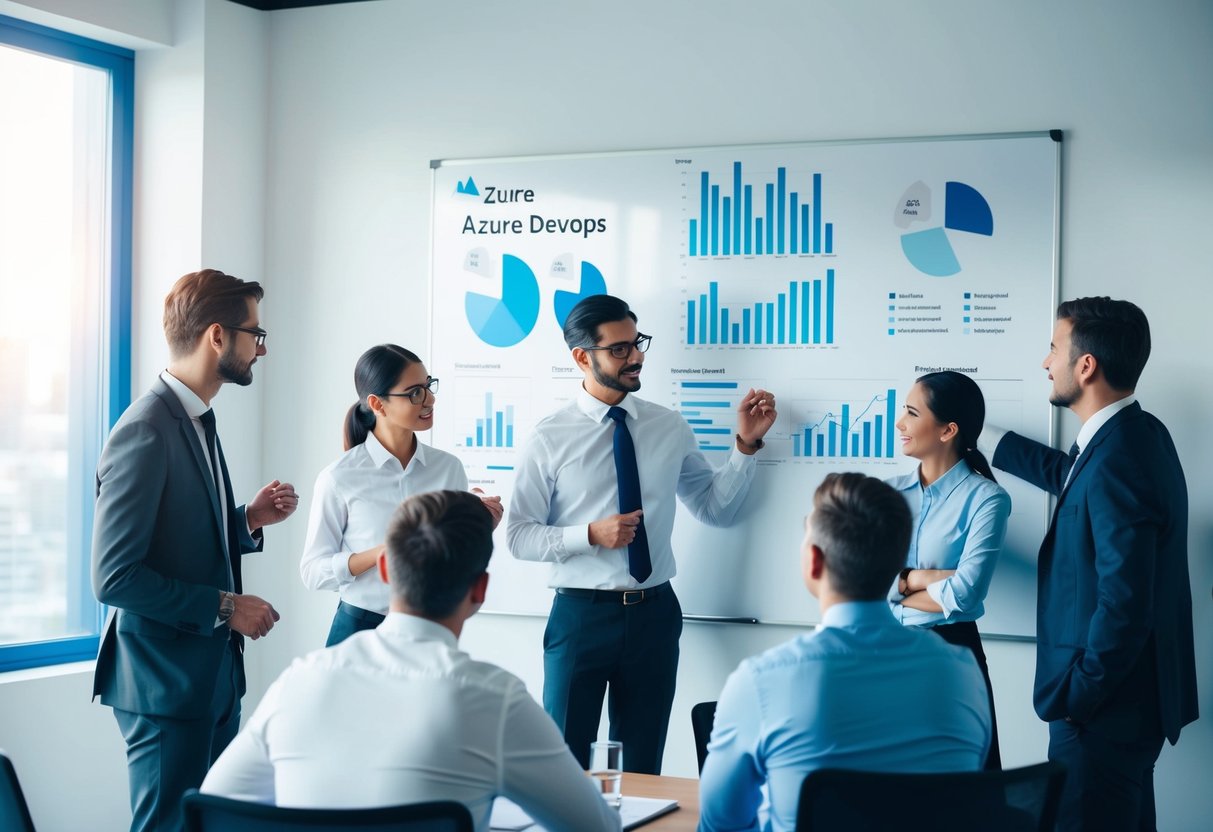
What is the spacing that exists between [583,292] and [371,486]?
1085 mm

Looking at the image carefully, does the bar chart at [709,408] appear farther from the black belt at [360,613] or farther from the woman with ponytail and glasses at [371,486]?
the black belt at [360,613]

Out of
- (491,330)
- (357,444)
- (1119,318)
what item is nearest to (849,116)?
(1119,318)

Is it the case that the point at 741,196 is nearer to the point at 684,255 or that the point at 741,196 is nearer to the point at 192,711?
the point at 684,255

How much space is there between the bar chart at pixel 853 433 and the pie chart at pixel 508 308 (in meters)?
1.09

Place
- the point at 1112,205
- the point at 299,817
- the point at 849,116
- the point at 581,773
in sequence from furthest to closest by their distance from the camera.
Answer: the point at 849,116 < the point at 1112,205 < the point at 581,773 < the point at 299,817

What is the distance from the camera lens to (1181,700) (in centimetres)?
298

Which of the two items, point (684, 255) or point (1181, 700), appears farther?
point (684, 255)

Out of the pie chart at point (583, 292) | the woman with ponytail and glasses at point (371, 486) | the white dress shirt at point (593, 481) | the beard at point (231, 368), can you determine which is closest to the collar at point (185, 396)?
the beard at point (231, 368)

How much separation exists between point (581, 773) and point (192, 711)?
1422mm

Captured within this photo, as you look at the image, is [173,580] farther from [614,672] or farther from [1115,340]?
[1115,340]

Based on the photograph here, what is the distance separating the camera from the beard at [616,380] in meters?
3.68

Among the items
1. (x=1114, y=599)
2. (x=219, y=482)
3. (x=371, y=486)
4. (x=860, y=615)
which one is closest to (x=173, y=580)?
(x=219, y=482)

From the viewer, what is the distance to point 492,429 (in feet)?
13.8

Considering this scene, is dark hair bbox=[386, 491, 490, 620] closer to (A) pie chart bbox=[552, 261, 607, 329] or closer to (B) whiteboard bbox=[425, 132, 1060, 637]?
(B) whiteboard bbox=[425, 132, 1060, 637]
